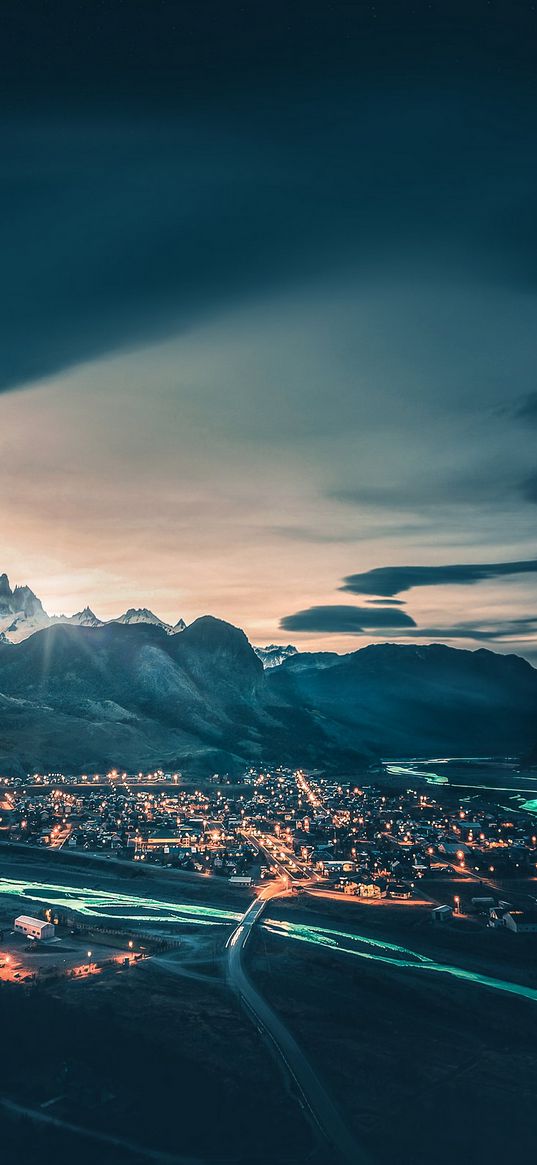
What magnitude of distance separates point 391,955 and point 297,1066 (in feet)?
74.0

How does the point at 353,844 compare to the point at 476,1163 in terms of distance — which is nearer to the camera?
the point at 476,1163

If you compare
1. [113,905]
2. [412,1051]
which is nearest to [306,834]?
[113,905]

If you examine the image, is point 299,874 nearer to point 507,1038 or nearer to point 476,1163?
point 507,1038

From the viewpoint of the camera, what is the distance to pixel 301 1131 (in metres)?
33.8

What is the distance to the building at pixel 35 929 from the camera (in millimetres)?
63013

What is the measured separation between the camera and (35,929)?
63.4 metres

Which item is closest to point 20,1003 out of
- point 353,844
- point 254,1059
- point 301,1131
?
point 254,1059

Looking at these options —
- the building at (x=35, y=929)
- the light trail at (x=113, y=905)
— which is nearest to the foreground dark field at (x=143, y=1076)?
the building at (x=35, y=929)

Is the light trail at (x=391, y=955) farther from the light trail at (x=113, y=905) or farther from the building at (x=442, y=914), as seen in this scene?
the building at (x=442, y=914)

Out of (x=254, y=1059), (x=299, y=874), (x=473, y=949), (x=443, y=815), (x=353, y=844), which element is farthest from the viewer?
(x=443, y=815)

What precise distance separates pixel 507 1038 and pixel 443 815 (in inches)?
4092

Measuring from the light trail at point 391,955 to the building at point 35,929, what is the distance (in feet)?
66.0

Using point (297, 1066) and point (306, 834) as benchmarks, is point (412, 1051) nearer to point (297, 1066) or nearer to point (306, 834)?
point (297, 1066)

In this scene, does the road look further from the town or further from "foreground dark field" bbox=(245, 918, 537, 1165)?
the town
